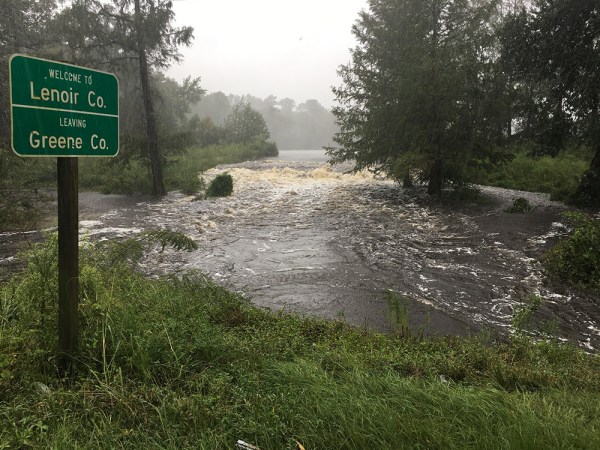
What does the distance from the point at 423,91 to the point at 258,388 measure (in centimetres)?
1389

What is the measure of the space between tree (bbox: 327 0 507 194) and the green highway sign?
1358 centimetres

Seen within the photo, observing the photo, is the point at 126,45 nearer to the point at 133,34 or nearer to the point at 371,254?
the point at 133,34

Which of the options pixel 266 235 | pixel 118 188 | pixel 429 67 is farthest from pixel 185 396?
pixel 118 188

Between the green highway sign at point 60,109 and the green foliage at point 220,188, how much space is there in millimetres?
15789

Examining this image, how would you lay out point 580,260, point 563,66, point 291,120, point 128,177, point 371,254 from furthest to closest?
point 291,120
point 128,177
point 563,66
point 371,254
point 580,260

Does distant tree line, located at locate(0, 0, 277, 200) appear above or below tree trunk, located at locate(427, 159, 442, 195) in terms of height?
above

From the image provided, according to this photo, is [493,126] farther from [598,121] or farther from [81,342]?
[81,342]

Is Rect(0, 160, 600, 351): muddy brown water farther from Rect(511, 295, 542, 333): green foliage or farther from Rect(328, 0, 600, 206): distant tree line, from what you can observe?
Rect(328, 0, 600, 206): distant tree line

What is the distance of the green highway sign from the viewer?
2.50m

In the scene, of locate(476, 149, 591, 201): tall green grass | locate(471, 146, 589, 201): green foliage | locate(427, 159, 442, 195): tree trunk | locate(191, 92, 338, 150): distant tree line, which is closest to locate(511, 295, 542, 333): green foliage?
locate(427, 159, 442, 195): tree trunk

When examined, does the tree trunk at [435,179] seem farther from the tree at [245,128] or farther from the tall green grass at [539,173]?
the tree at [245,128]

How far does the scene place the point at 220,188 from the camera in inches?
747

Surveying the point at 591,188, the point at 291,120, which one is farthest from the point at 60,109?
the point at 291,120

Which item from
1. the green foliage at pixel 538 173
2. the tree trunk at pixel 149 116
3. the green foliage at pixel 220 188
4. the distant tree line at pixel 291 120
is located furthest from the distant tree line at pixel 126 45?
the distant tree line at pixel 291 120
